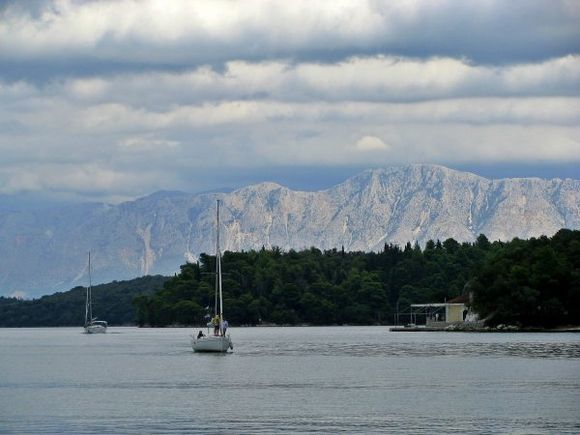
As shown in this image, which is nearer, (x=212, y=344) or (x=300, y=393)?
(x=300, y=393)

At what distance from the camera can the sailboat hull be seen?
149000 mm

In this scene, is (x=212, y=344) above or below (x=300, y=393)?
above

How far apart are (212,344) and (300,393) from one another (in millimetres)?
59604

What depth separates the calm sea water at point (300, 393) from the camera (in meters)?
70.3

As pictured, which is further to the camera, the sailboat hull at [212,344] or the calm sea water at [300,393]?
the sailboat hull at [212,344]

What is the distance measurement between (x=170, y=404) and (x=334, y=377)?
27.7 metres

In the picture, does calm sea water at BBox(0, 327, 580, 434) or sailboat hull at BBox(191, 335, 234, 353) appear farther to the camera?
sailboat hull at BBox(191, 335, 234, 353)

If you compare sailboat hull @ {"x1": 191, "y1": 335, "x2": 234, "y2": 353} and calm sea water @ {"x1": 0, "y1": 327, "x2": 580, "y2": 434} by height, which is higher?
sailboat hull @ {"x1": 191, "y1": 335, "x2": 234, "y2": 353}

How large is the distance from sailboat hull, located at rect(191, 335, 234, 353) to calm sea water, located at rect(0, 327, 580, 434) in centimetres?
173

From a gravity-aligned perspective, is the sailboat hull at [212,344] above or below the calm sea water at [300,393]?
above

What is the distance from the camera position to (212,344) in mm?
150375

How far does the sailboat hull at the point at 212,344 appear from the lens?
14900 centimetres

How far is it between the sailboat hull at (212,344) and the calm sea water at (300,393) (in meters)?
1.73

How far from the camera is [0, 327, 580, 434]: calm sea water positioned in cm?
7031
